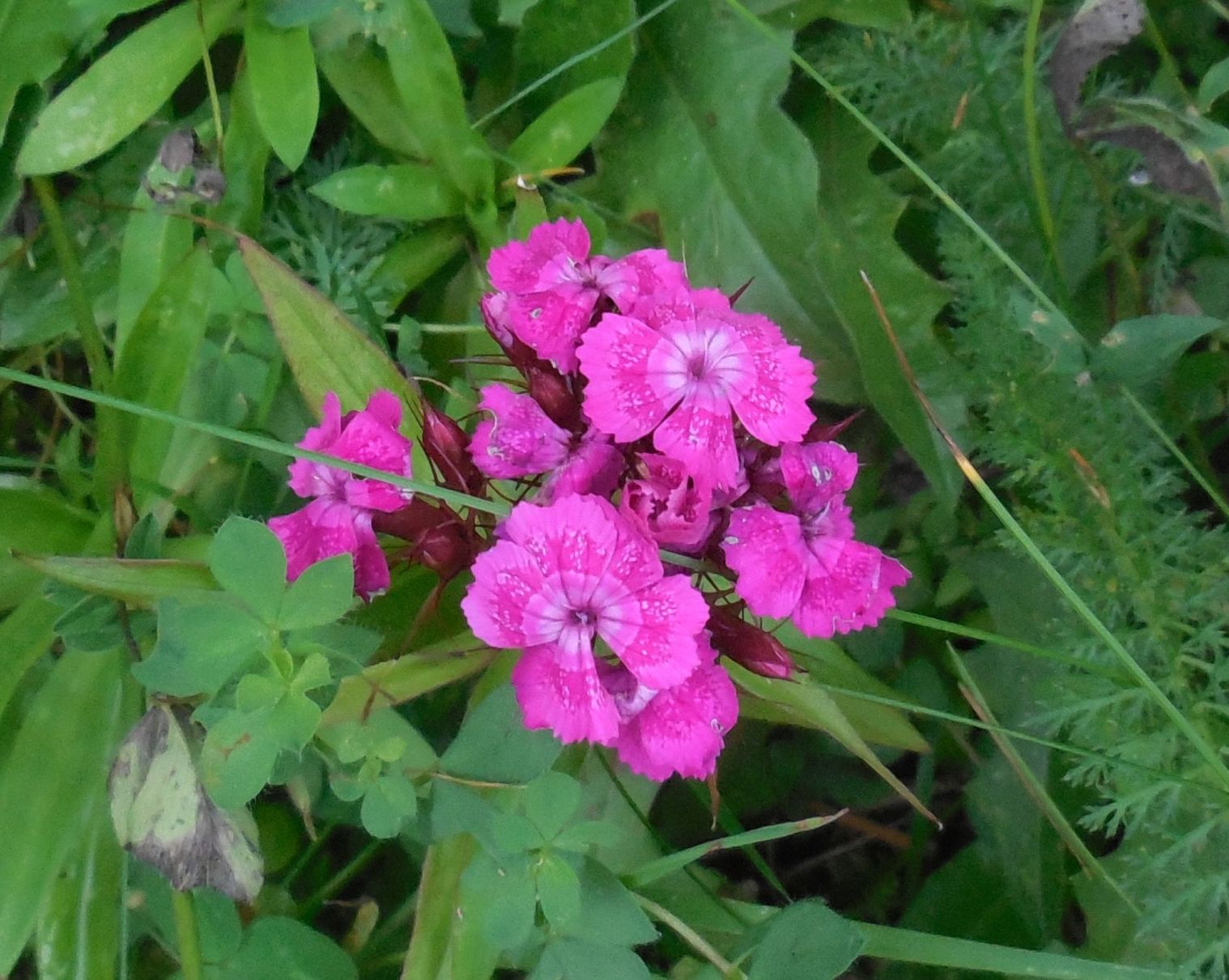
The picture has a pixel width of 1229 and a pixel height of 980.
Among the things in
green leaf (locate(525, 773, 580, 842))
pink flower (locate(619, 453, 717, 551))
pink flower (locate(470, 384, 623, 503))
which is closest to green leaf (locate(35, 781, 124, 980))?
green leaf (locate(525, 773, 580, 842))

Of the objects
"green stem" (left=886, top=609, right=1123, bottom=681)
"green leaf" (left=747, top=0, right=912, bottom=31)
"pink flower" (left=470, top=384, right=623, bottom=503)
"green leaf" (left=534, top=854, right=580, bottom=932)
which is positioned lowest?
"green leaf" (left=534, top=854, right=580, bottom=932)

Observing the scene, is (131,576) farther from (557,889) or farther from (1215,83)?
(1215,83)

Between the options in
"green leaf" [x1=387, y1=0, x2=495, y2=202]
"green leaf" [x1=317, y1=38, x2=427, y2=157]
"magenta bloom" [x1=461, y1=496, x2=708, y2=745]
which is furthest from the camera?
"green leaf" [x1=317, y1=38, x2=427, y2=157]

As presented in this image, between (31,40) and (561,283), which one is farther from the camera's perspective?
(31,40)

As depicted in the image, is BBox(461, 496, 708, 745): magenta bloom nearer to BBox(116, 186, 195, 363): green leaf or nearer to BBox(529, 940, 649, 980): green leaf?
BBox(529, 940, 649, 980): green leaf

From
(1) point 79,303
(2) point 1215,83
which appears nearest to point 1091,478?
(2) point 1215,83
